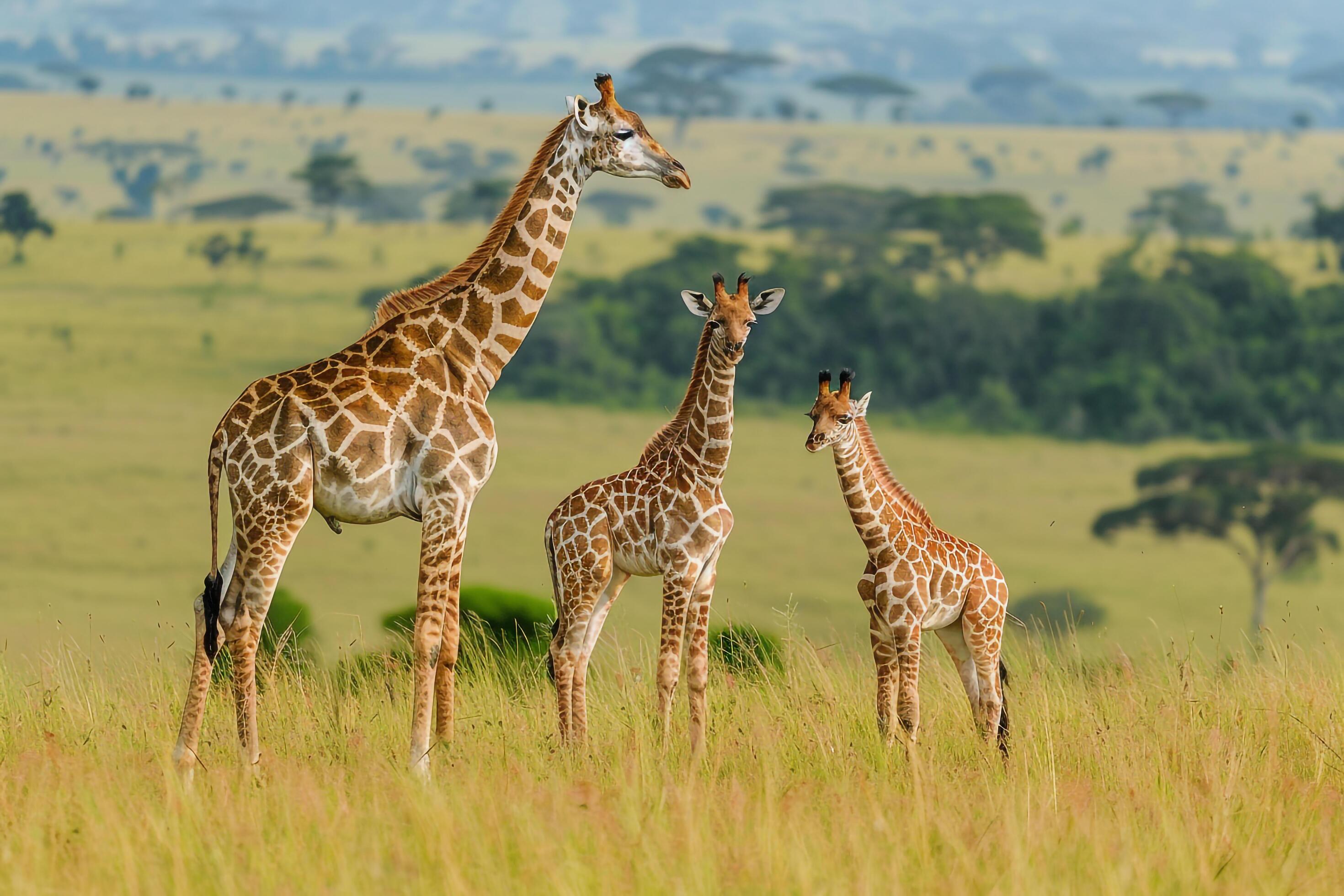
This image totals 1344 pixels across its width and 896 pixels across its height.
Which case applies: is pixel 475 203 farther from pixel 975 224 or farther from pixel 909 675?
pixel 909 675

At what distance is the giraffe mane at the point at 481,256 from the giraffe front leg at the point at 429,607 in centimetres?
118

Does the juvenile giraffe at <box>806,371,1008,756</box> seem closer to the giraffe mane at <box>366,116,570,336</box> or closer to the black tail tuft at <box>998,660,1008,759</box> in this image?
the black tail tuft at <box>998,660,1008,759</box>

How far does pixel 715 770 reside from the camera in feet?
28.3

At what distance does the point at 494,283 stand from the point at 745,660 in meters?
4.05

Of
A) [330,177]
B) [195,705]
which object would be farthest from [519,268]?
[330,177]

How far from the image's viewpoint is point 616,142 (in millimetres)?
8938

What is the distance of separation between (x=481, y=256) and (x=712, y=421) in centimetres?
152

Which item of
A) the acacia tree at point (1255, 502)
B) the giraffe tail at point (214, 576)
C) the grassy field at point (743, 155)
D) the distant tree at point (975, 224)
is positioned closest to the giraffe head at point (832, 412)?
the giraffe tail at point (214, 576)

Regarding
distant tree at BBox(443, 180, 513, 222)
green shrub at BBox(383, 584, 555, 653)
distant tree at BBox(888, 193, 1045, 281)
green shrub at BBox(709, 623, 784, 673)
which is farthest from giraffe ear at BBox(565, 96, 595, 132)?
distant tree at BBox(443, 180, 513, 222)

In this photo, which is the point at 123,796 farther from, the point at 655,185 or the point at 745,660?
the point at 655,185

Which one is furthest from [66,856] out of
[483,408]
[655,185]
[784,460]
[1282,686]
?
[655,185]

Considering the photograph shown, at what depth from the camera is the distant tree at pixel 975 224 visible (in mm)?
74438

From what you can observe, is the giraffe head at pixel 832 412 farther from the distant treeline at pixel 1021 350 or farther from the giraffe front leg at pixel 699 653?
the distant treeline at pixel 1021 350

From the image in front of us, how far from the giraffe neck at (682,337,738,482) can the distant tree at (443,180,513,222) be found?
67.9 meters
